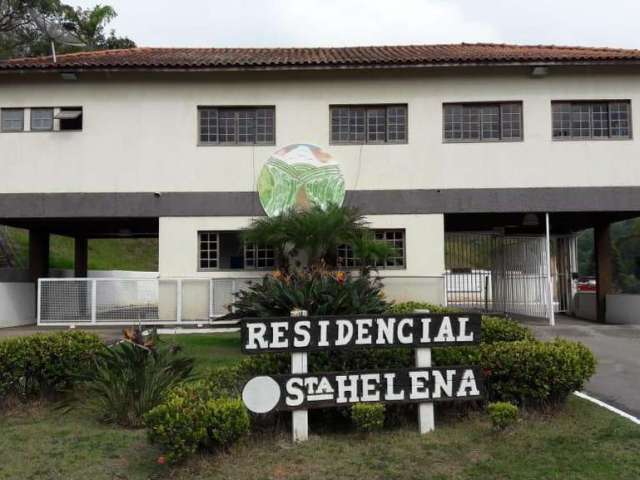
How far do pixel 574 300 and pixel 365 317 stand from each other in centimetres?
1697

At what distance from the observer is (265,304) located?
385 inches

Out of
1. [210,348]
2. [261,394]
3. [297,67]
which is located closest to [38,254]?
[297,67]

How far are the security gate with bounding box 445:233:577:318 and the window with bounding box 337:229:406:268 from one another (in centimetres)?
358

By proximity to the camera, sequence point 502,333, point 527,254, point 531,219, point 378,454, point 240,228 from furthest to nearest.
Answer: point 527,254
point 531,219
point 240,228
point 502,333
point 378,454

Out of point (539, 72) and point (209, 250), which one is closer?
point (539, 72)

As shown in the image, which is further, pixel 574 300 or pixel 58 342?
pixel 574 300

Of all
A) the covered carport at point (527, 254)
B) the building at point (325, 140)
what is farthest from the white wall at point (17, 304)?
the covered carport at point (527, 254)

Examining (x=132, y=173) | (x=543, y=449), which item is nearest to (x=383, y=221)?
(x=132, y=173)

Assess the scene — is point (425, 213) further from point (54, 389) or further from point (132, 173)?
point (54, 389)

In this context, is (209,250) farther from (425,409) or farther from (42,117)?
(425,409)

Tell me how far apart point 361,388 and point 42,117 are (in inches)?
520

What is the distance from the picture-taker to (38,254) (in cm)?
1970

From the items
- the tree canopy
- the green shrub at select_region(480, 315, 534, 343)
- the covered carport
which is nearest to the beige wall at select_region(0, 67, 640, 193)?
the covered carport

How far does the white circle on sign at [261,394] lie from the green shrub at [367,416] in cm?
76
